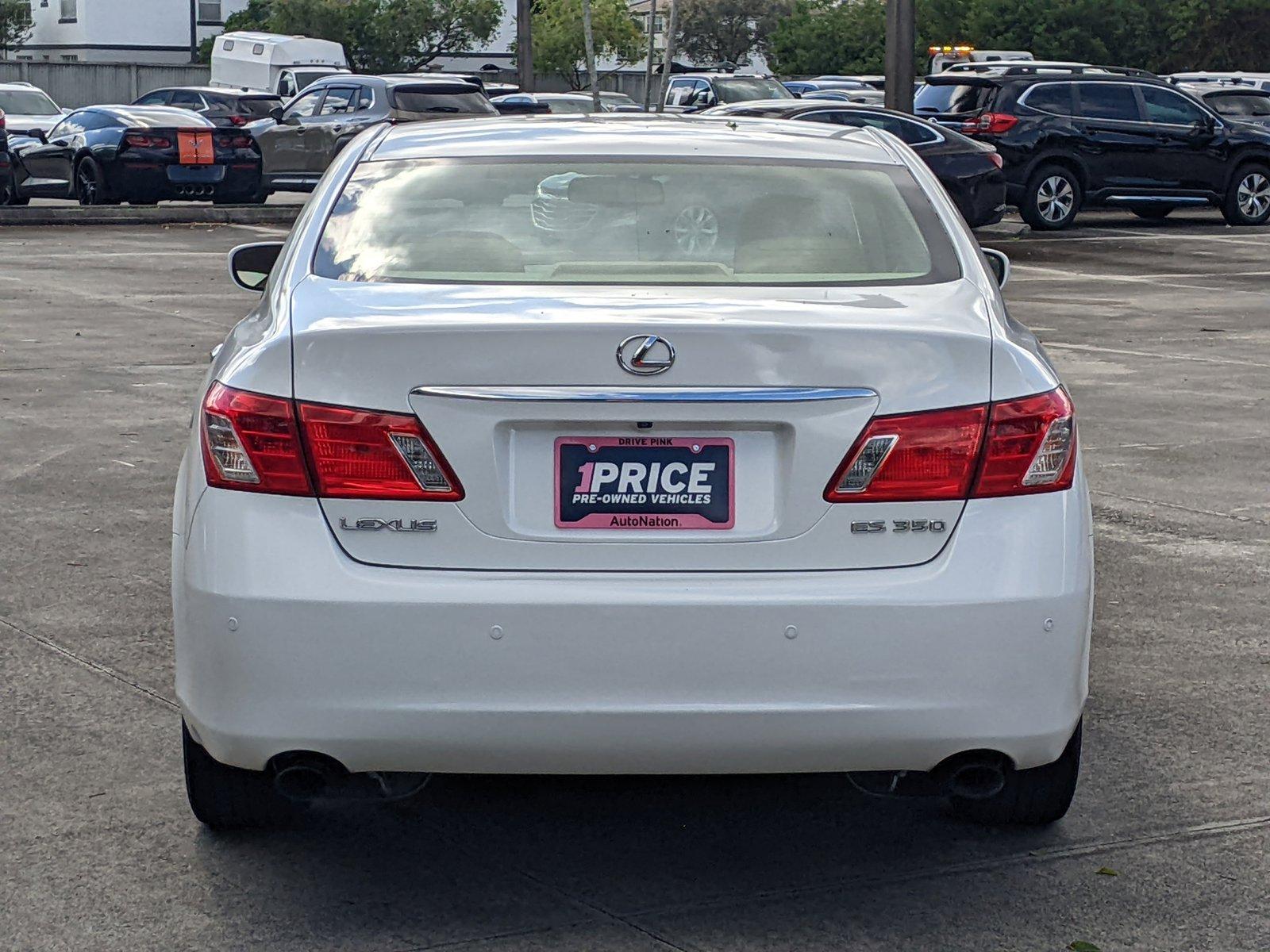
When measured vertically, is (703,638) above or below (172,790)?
above

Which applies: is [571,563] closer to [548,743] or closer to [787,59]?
[548,743]

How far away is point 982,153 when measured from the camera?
21953 mm

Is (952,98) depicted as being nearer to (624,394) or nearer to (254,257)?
(254,257)

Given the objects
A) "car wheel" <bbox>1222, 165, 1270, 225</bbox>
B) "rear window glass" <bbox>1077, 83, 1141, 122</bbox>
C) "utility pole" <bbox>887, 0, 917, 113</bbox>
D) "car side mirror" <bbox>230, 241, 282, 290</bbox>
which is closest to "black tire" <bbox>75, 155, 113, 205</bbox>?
"utility pole" <bbox>887, 0, 917, 113</bbox>

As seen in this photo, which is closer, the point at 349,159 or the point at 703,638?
the point at 703,638

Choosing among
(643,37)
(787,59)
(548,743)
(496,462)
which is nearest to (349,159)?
(496,462)

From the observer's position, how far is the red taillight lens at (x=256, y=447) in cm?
347

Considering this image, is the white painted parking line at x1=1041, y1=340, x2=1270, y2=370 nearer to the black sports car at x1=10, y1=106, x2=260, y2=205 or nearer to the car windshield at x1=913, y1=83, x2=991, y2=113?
the car windshield at x1=913, y1=83, x2=991, y2=113

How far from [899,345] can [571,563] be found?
695mm

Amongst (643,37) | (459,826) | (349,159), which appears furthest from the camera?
(643,37)

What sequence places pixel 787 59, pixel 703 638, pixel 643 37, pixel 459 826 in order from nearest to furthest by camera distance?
pixel 703 638 → pixel 459 826 → pixel 787 59 → pixel 643 37

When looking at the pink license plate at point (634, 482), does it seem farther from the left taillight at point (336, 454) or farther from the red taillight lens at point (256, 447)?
the red taillight lens at point (256, 447)

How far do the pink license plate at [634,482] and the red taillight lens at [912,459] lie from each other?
22 cm

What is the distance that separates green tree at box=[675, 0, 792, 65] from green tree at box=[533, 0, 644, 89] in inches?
327
